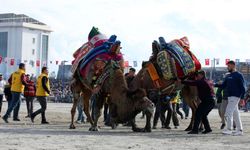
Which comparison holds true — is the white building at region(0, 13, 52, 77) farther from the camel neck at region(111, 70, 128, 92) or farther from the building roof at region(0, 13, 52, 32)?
the camel neck at region(111, 70, 128, 92)

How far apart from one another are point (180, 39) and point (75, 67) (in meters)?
3.94

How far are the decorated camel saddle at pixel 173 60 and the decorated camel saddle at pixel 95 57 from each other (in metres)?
1.38

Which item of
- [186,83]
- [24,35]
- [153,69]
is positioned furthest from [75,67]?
[24,35]

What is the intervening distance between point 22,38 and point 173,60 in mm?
105148

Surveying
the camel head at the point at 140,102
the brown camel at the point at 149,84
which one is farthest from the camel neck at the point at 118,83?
the brown camel at the point at 149,84

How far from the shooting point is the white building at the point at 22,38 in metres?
121

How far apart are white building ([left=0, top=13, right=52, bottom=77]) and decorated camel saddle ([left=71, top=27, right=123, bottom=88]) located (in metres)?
98.8

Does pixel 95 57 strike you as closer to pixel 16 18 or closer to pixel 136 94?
pixel 136 94

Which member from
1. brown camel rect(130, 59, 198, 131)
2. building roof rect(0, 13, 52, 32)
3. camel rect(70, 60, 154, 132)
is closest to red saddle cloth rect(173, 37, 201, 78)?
brown camel rect(130, 59, 198, 131)

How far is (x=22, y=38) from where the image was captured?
396ft

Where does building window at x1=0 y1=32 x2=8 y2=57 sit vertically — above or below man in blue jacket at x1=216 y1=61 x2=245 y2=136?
above

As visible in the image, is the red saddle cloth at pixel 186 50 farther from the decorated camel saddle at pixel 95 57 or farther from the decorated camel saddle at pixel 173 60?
the decorated camel saddle at pixel 95 57

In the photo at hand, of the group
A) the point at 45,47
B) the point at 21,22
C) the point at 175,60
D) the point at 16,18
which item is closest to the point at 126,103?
the point at 175,60

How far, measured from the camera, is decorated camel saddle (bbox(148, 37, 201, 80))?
18.4m
